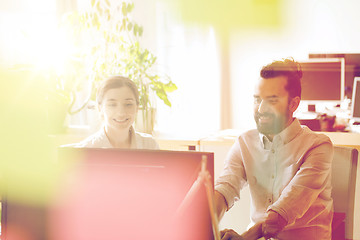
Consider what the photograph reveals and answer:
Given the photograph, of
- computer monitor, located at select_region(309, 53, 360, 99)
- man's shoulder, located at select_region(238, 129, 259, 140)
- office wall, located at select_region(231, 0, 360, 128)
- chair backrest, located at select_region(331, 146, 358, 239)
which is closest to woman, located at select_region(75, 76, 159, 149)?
man's shoulder, located at select_region(238, 129, 259, 140)

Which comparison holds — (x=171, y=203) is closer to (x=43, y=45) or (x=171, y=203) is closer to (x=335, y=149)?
(x=335, y=149)

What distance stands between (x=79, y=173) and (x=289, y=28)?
15.6 feet

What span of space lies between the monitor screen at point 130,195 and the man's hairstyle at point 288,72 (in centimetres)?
76

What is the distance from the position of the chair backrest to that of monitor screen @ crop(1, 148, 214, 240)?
2.81 ft

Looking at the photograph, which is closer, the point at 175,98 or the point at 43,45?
the point at 43,45

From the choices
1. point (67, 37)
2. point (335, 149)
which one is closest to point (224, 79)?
point (67, 37)

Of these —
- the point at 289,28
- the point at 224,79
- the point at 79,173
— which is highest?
the point at 289,28

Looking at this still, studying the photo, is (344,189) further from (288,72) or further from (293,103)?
(288,72)

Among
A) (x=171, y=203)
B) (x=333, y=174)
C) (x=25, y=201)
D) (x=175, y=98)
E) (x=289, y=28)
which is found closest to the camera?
(x=171, y=203)

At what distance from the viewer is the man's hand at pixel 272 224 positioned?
1.25 metres

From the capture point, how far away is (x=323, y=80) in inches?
143

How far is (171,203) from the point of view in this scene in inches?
33.0

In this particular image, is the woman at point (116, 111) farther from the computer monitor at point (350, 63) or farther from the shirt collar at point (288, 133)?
the computer monitor at point (350, 63)

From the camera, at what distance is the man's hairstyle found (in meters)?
1.49
